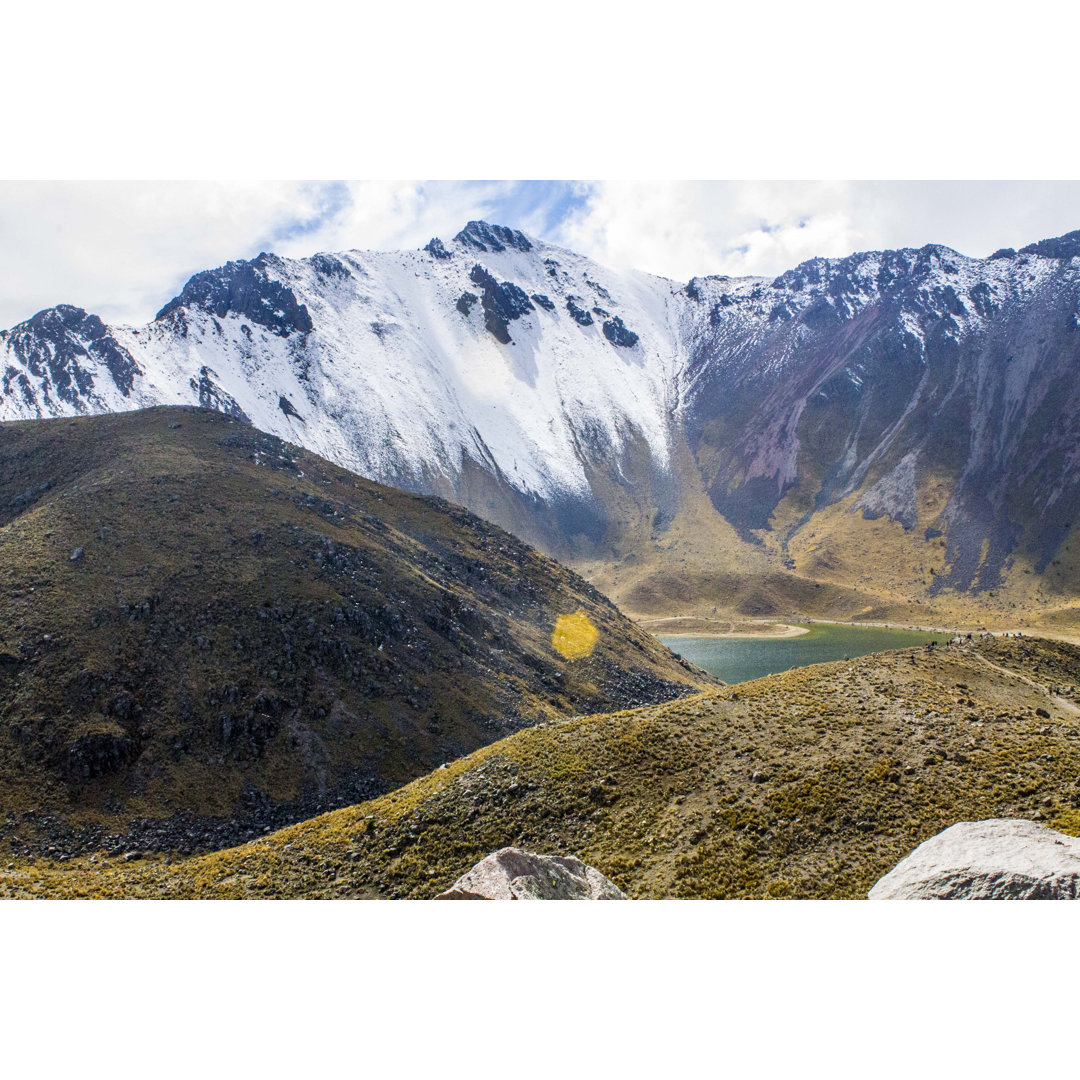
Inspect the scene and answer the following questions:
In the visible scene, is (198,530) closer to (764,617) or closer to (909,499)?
(764,617)

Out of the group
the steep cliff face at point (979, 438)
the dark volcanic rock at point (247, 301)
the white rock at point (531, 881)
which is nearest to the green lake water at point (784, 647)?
the steep cliff face at point (979, 438)

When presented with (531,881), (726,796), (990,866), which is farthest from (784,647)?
(531,881)

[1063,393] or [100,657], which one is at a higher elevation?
[1063,393]

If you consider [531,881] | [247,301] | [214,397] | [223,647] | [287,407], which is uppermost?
[247,301]

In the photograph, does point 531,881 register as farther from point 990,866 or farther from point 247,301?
point 247,301

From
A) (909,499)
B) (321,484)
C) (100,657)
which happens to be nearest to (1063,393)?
(909,499)

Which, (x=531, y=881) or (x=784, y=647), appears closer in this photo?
(x=531, y=881)

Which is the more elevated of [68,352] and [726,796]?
[68,352]
